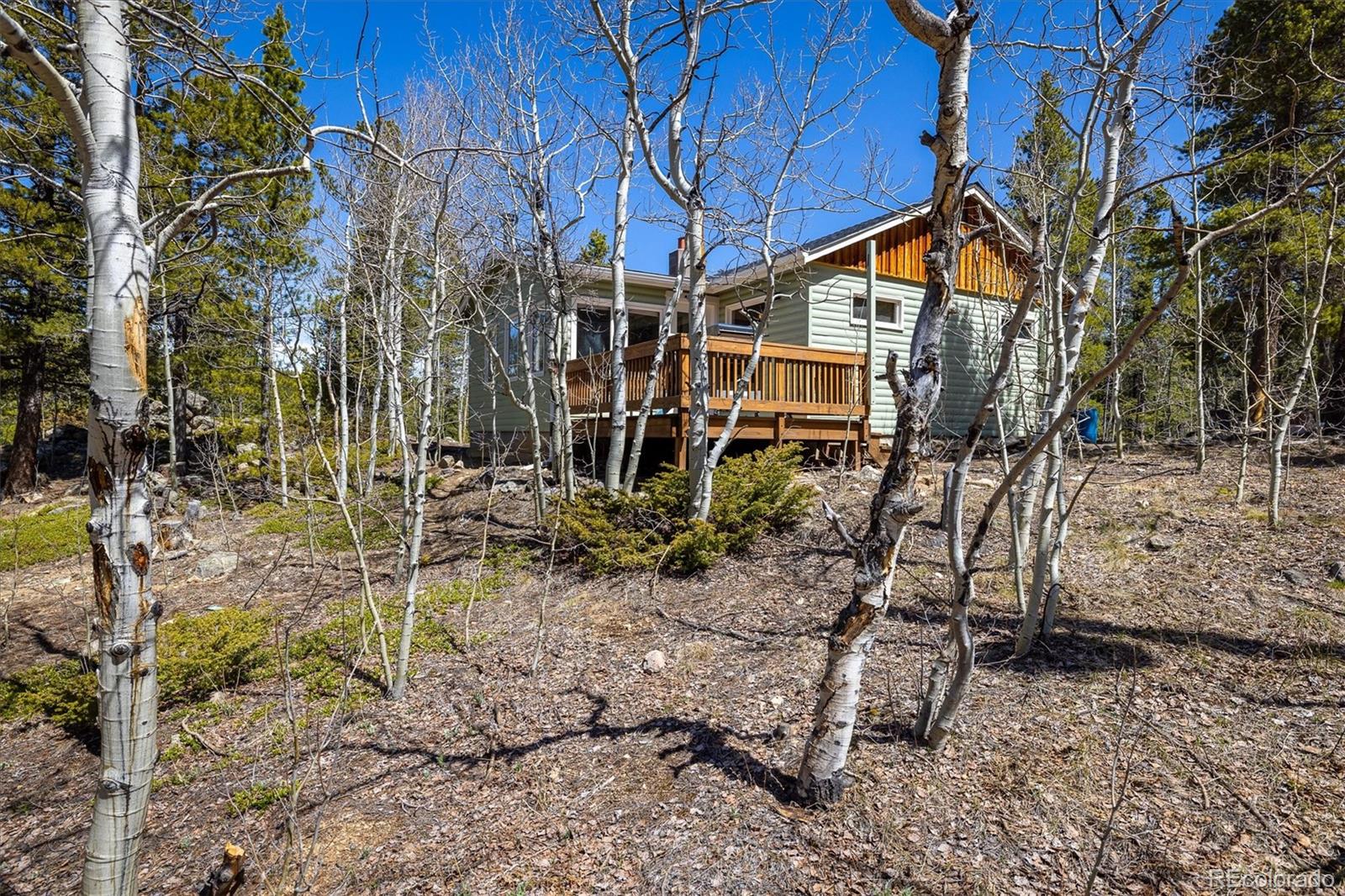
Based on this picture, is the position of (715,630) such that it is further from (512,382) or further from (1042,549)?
(512,382)

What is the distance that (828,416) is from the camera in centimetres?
1073

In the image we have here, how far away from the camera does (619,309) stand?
8.69 m

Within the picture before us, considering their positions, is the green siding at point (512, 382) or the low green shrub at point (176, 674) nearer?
the low green shrub at point (176, 674)

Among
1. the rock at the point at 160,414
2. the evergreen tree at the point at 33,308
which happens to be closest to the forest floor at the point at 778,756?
the rock at the point at 160,414

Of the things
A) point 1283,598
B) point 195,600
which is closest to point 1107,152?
point 1283,598

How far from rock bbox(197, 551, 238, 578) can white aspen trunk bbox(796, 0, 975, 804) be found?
8611 millimetres

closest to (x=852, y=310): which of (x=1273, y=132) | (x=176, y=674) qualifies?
(x=1273, y=132)

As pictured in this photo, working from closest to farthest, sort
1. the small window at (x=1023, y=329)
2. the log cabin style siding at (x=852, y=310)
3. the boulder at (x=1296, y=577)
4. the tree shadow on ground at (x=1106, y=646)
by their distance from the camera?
the small window at (x=1023, y=329) → the tree shadow on ground at (x=1106, y=646) → the boulder at (x=1296, y=577) → the log cabin style siding at (x=852, y=310)

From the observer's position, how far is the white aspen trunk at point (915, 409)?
2.61m

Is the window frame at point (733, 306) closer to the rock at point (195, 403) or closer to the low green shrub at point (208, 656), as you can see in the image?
the low green shrub at point (208, 656)

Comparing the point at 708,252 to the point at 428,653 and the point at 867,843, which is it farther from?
the point at 867,843

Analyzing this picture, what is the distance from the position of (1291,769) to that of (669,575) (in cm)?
479

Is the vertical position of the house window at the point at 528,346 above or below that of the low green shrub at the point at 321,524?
above

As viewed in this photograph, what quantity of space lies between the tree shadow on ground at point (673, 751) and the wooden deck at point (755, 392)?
18.5 feet
